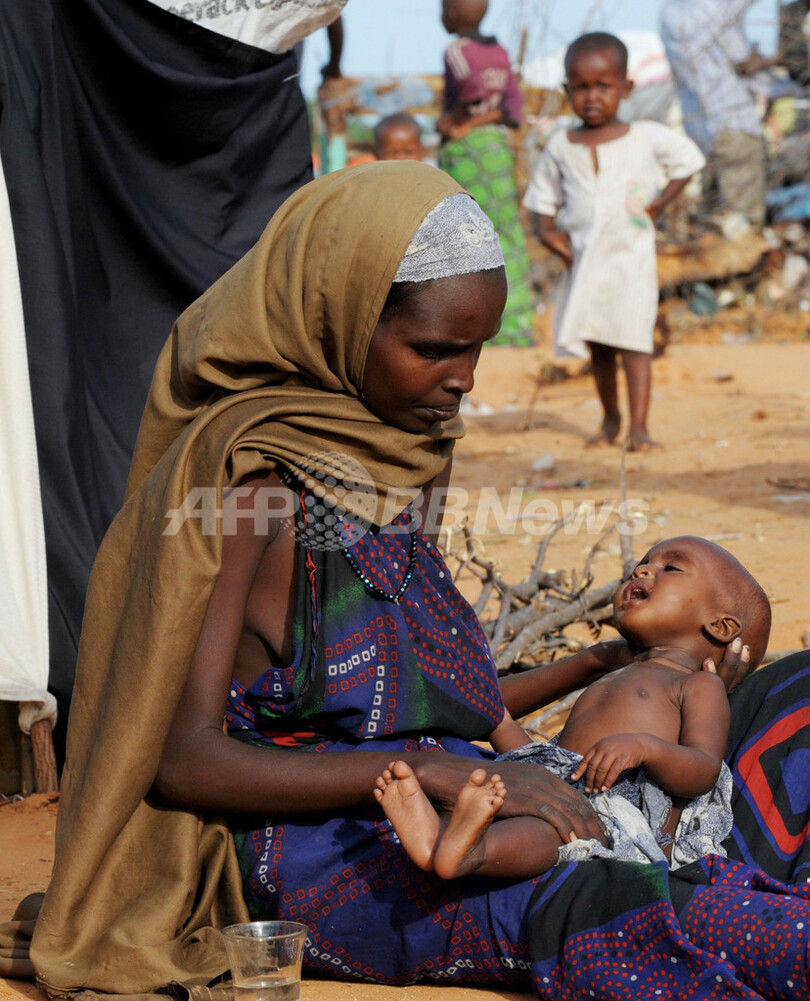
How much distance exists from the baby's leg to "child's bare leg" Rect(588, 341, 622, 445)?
20.6 feet

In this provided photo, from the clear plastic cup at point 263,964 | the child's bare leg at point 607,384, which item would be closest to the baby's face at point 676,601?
the clear plastic cup at point 263,964

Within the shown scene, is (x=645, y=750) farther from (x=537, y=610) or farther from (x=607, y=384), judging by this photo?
(x=607, y=384)

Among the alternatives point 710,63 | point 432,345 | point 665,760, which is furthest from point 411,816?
point 710,63

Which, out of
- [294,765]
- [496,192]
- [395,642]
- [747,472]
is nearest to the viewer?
[294,765]

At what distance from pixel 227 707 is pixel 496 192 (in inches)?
361

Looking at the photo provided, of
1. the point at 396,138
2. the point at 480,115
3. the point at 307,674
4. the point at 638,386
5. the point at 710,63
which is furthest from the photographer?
the point at 710,63

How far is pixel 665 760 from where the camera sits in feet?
7.94

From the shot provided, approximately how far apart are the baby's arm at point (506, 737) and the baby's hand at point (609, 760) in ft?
1.04

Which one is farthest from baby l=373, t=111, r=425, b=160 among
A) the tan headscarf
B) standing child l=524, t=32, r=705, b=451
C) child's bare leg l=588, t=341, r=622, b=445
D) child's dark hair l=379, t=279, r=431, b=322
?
child's dark hair l=379, t=279, r=431, b=322

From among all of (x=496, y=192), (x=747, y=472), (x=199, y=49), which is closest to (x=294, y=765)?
(x=199, y=49)

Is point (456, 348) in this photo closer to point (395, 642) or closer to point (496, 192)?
point (395, 642)

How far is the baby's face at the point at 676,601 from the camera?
2.91m

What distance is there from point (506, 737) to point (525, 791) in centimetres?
50

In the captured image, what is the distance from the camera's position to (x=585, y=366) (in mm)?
11359
